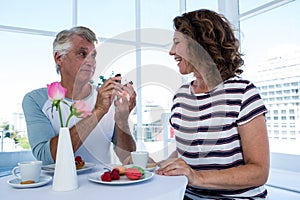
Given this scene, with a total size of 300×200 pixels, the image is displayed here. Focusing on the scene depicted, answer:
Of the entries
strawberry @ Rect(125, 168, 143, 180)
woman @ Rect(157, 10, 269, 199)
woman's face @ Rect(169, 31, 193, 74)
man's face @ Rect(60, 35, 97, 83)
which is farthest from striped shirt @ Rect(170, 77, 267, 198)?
man's face @ Rect(60, 35, 97, 83)

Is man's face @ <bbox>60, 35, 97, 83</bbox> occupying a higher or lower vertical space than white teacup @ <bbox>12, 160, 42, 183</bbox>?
higher

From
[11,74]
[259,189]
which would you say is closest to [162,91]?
[259,189]

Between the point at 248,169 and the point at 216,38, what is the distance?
1.81ft

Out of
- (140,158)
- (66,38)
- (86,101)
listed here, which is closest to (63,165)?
(140,158)

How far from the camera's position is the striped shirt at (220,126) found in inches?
39.8

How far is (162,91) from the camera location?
1.82 m

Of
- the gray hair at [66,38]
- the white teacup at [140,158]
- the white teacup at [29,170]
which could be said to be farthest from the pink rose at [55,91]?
the gray hair at [66,38]

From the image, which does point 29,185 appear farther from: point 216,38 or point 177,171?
point 216,38

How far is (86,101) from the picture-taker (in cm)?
139

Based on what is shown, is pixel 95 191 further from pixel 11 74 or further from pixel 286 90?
pixel 11 74

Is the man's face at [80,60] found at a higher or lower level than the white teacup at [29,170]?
higher

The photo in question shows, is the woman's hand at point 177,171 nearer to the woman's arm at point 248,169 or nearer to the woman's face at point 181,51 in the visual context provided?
the woman's arm at point 248,169

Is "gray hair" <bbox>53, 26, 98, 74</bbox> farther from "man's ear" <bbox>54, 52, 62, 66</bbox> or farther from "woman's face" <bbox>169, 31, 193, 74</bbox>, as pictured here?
"woman's face" <bbox>169, 31, 193, 74</bbox>

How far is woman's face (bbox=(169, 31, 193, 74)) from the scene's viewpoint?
1.20m
